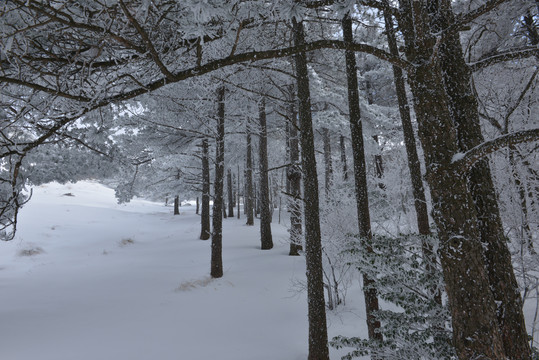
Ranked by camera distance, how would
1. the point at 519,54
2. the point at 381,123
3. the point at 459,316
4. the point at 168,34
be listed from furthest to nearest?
1. the point at 381,123
2. the point at 168,34
3. the point at 519,54
4. the point at 459,316

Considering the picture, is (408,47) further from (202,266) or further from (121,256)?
(121,256)

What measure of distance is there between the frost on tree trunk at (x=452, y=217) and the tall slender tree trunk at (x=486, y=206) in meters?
0.49

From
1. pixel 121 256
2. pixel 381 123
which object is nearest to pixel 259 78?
pixel 381 123

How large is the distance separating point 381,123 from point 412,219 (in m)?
5.47

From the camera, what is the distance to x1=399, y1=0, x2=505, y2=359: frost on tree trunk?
1669mm

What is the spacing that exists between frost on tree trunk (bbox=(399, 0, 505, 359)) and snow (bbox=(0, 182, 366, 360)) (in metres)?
4.15

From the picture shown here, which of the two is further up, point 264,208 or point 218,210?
point 264,208

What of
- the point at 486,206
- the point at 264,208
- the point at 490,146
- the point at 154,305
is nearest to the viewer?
the point at 490,146

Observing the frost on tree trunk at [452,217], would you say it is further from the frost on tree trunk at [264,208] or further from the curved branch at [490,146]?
the frost on tree trunk at [264,208]

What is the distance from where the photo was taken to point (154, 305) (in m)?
6.64

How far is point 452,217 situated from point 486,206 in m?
A: 0.71

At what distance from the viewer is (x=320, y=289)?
4699 mm

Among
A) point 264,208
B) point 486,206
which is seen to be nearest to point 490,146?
point 486,206

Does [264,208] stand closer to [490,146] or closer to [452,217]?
[452,217]
